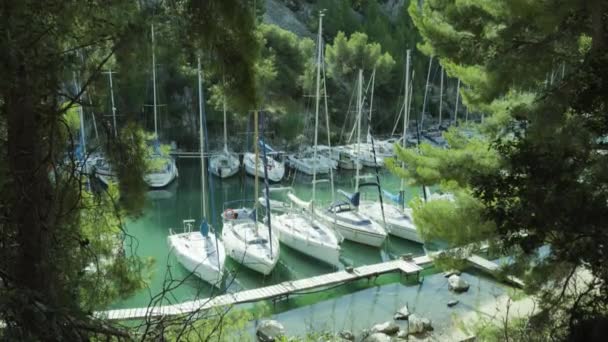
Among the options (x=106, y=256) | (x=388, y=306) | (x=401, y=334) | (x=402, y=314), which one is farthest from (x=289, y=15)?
(x=106, y=256)

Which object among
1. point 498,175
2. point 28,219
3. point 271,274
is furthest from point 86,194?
point 271,274

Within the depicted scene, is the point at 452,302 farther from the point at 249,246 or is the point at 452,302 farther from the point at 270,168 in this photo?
the point at 270,168

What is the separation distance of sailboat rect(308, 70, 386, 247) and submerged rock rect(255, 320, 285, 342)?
18.0 feet

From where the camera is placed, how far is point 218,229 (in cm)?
1513

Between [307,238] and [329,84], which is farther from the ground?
[329,84]

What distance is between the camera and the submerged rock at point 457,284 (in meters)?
11.2

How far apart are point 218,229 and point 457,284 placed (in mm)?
6951

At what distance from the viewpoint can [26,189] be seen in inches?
108

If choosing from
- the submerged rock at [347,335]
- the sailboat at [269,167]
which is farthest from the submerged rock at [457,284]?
the sailboat at [269,167]

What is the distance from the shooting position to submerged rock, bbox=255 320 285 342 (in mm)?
8773

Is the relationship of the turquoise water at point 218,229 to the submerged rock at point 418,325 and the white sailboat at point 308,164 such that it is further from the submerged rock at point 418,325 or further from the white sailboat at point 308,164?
the submerged rock at point 418,325

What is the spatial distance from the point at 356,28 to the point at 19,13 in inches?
1299

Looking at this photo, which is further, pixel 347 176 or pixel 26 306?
pixel 347 176

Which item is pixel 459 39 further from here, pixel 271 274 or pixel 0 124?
pixel 271 274
